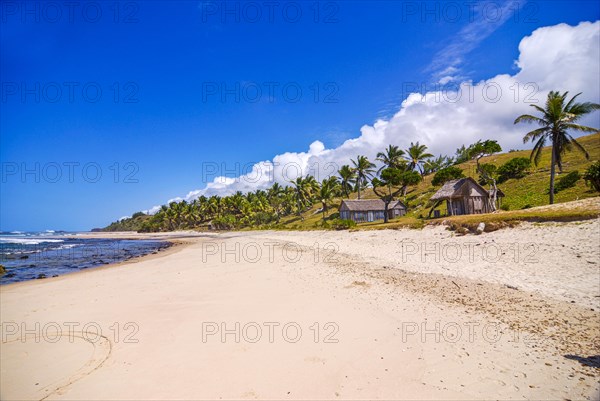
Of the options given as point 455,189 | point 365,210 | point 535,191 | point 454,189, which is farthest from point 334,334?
point 365,210

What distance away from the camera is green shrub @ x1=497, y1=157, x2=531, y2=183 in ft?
148

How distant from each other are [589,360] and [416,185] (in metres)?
70.2

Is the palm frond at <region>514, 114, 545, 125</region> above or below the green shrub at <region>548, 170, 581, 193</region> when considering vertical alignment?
above

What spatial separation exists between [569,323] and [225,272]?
46.8 ft

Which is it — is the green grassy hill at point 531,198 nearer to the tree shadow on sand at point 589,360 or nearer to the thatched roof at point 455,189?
the thatched roof at point 455,189

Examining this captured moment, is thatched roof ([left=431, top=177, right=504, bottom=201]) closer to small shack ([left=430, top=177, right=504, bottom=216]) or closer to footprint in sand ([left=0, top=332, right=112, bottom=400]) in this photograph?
small shack ([left=430, top=177, right=504, bottom=216])

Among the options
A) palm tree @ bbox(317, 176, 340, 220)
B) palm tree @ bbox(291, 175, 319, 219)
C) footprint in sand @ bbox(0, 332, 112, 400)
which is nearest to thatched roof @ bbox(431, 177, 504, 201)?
palm tree @ bbox(317, 176, 340, 220)

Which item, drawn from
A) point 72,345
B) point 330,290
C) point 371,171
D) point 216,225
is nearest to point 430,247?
point 330,290

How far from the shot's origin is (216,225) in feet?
322

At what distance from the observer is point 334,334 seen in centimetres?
679

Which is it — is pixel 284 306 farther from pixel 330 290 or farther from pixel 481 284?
pixel 481 284

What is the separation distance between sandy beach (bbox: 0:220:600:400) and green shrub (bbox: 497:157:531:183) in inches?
1565

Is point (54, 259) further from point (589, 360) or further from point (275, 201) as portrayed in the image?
point (275, 201)

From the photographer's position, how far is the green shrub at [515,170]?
45069mm
